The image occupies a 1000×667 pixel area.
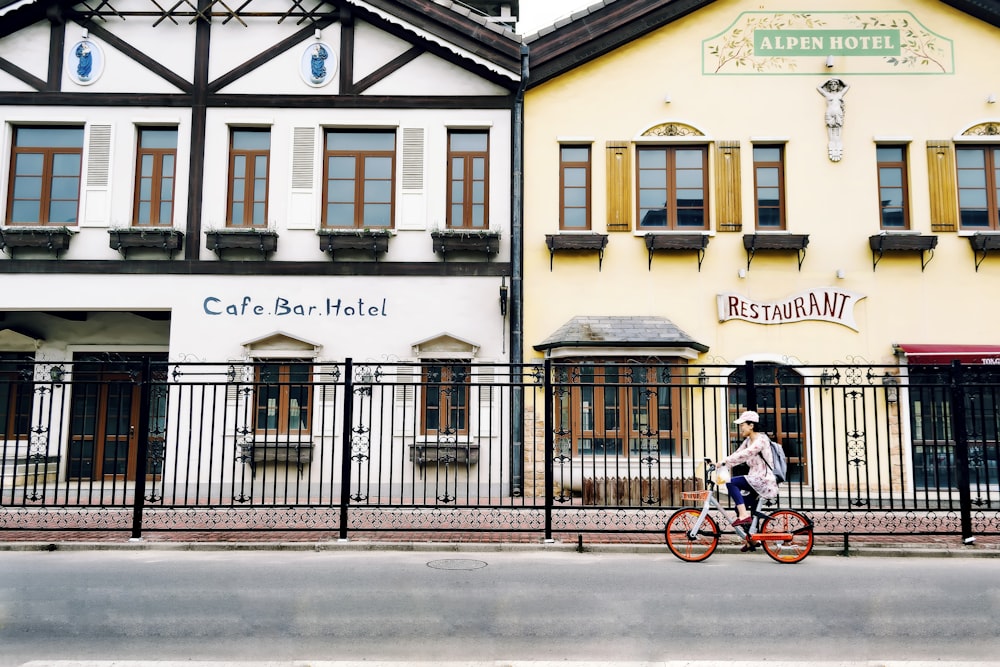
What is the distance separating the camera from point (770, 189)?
15.3 metres

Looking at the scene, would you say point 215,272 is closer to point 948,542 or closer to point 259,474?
point 259,474

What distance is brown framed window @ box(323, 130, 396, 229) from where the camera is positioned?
15266 mm

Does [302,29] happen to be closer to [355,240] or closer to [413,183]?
[413,183]

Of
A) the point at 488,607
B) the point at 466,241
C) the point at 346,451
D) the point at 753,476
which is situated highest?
the point at 466,241

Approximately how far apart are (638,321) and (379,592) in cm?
853

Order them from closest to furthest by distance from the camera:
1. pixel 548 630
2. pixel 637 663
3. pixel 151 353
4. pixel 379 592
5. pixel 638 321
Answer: pixel 637 663
pixel 548 630
pixel 379 592
pixel 638 321
pixel 151 353

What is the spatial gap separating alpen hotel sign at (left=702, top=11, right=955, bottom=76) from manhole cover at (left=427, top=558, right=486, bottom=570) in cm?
1103

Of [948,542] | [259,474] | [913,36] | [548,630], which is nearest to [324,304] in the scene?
[259,474]

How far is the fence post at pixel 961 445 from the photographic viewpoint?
32.7 ft

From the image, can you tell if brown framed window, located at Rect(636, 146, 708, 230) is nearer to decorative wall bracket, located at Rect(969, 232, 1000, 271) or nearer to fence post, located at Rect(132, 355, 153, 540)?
decorative wall bracket, located at Rect(969, 232, 1000, 271)

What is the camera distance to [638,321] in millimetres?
14641

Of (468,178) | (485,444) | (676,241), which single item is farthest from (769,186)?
(485,444)

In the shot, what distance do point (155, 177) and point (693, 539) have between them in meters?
12.3

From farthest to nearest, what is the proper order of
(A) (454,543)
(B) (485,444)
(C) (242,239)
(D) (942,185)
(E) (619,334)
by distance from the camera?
1. (D) (942,185)
2. (C) (242,239)
3. (B) (485,444)
4. (E) (619,334)
5. (A) (454,543)
